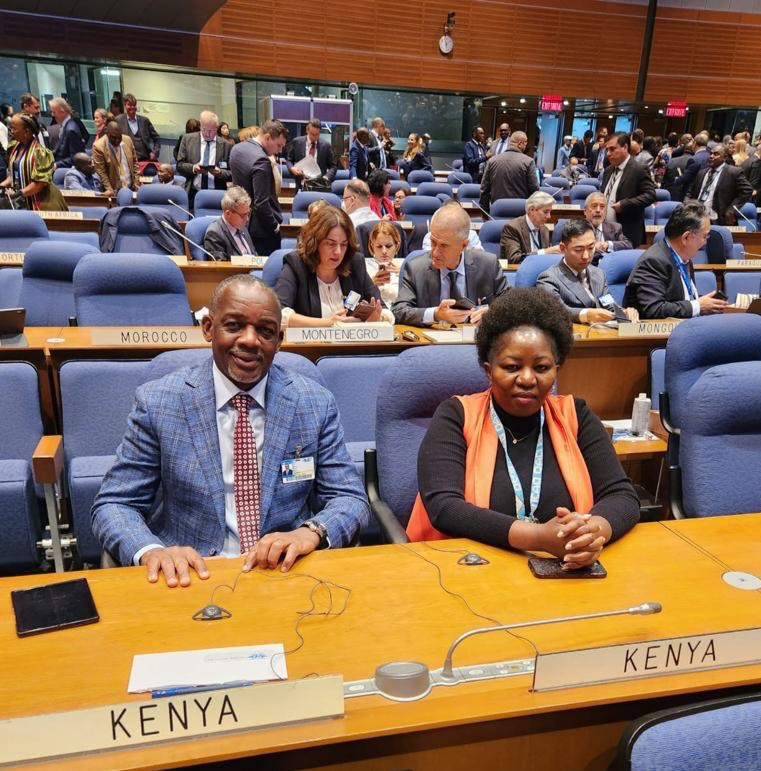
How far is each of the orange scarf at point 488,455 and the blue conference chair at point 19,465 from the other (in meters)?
1.33

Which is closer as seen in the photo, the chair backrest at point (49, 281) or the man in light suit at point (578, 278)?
the man in light suit at point (578, 278)

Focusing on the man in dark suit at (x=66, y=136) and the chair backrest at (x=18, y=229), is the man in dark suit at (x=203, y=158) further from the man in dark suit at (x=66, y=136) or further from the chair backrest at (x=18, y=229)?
the chair backrest at (x=18, y=229)

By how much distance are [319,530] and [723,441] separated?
1286mm

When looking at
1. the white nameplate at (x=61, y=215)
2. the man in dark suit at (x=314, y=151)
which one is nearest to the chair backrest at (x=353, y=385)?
the white nameplate at (x=61, y=215)

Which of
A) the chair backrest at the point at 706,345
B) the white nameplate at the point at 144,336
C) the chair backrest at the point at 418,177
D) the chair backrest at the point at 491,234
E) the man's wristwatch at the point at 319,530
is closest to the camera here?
the man's wristwatch at the point at 319,530

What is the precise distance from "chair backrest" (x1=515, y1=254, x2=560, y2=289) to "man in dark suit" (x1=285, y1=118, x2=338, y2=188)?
15.3 feet

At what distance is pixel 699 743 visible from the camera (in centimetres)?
92

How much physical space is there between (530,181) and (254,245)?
325 centimetres

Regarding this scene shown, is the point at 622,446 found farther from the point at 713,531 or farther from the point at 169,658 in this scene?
the point at 169,658

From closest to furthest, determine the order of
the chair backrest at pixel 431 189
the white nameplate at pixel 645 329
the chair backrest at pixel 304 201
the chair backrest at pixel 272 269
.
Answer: the white nameplate at pixel 645 329 < the chair backrest at pixel 272 269 < the chair backrest at pixel 304 201 < the chair backrest at pixel 431 189

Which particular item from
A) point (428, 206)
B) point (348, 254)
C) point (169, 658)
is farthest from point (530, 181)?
point (169, 658)

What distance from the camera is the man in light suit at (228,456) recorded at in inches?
65.7

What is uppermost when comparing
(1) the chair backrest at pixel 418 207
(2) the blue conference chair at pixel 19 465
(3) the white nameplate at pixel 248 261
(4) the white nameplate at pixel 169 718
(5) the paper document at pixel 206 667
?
(1) the chair backrest at pixel 418 207

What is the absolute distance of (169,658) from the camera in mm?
1145
